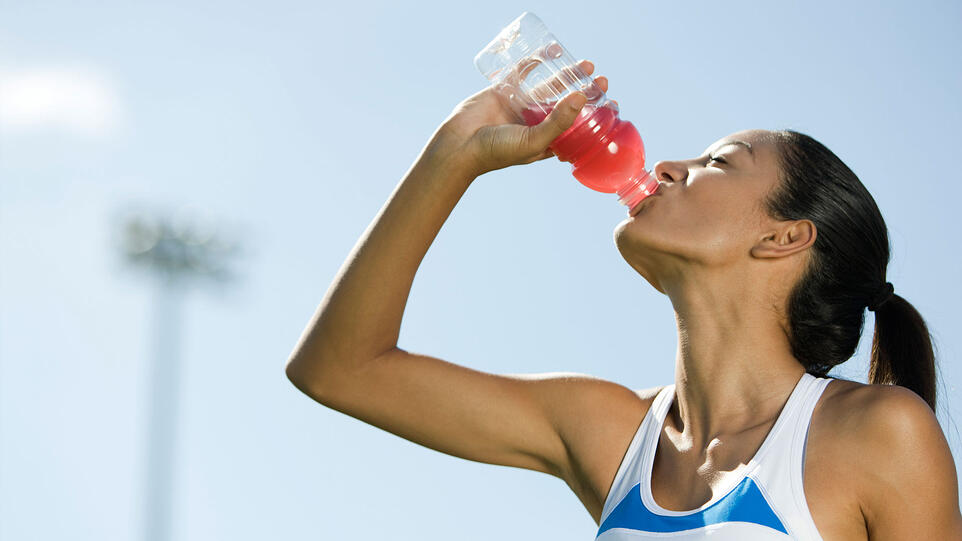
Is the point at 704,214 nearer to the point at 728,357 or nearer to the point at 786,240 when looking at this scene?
the point at 786,240

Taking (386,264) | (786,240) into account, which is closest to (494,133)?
(386,264)

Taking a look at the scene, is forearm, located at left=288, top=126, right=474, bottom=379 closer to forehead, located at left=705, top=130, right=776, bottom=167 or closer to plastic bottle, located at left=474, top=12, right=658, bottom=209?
plastic bottle, located at left=474, top=12, right=658, bottom=209

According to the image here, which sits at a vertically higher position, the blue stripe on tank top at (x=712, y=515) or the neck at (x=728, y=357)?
the neck at (x=728, y=357)

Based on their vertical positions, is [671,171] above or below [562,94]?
below

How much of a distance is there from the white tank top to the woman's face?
14.8 inches

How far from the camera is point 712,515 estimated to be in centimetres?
226

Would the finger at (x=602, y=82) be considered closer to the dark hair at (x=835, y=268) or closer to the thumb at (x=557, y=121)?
the thumb at (x=557, y=121)

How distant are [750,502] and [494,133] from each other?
1.05 meters

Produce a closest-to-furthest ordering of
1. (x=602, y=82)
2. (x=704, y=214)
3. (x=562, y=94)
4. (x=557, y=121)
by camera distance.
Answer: (x=557, y=121), (x=704, y=214), (x=602, y=82), (x=562, y=94)

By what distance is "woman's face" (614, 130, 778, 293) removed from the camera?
256cm

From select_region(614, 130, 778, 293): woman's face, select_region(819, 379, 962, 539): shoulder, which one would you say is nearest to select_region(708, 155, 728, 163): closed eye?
select_region(614, 130, 778, 293): woman's face

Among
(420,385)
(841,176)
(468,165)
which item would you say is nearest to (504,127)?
(468,165)

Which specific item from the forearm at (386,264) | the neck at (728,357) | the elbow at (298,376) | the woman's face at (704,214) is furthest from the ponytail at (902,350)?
the elbow at (298,376)

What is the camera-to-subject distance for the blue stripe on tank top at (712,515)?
2.19 m
